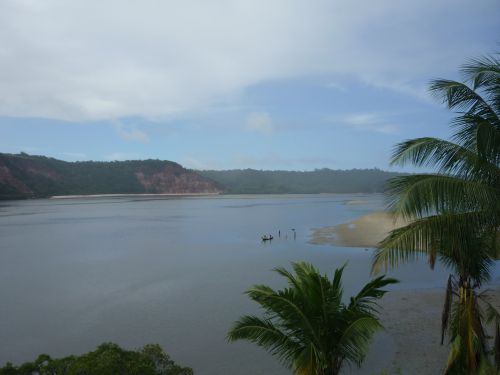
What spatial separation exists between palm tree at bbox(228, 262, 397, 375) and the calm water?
6111 mm

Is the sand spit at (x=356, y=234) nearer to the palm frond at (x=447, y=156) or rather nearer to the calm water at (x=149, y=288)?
the calm water at (x=149, y=288)

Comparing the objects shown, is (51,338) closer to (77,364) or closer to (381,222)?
(77,364)

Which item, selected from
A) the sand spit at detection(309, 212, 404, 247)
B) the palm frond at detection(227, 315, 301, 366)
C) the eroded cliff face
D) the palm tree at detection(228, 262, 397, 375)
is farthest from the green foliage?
the eroded cliff face

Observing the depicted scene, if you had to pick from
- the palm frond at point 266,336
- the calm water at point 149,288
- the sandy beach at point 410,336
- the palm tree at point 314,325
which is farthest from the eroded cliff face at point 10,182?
the palm tree at point 314,325

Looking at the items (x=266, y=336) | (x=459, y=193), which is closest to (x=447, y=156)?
(x=459, y=193)

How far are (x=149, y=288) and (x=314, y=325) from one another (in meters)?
19.9

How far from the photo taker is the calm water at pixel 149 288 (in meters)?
15.9

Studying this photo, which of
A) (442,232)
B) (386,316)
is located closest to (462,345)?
(442,232)

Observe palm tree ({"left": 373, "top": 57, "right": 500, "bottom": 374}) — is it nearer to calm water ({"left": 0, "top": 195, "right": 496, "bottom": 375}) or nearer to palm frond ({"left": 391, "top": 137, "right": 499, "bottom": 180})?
palm frond ({"left": 391, "top": 137, "right": 499, "bottom": 180})

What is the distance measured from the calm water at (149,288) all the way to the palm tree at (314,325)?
6.11 m

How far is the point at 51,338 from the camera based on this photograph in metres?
17.2

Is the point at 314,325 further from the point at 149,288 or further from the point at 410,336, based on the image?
the point at 149,288

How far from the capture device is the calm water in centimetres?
1595

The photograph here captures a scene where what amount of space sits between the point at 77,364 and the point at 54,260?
32.1 m
